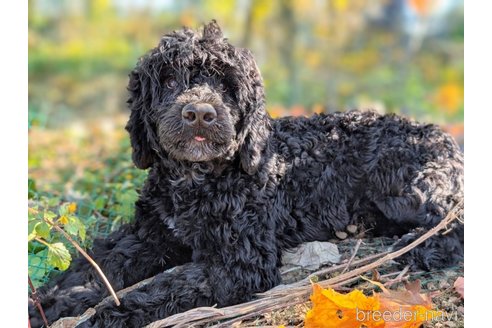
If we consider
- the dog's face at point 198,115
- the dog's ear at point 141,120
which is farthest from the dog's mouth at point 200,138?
the dog's ear at point 141,120

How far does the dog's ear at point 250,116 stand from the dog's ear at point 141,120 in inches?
23.9

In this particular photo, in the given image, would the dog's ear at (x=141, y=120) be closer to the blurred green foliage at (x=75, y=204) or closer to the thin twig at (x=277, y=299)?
the blurred green foliage at (x=75, y=204)

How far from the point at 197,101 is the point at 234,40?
5.43 feet

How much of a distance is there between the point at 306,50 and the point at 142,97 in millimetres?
4161

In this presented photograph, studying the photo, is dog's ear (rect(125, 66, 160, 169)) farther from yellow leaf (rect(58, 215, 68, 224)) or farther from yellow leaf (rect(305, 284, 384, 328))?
yellow leaf (rect(305, 284, 384, 328))

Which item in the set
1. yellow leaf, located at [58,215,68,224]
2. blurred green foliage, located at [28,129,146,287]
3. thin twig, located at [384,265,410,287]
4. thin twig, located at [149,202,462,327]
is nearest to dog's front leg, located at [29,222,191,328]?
blurred green foliage, located at [28,129,146,287]

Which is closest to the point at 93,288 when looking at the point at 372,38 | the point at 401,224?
the point at 401,224

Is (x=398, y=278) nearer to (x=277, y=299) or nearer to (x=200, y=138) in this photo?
(x=277, y=299)

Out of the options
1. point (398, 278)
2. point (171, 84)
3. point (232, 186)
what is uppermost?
point (171, 84)

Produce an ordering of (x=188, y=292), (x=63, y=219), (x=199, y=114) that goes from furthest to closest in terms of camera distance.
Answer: (x=63, y=219), (x=188, y=292), (x=199, y=114)

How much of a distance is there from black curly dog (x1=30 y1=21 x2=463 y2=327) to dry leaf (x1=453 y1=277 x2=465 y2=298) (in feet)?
0.99

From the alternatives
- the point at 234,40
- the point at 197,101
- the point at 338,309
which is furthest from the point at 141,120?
the point at 338,309

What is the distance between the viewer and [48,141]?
7.92 meters

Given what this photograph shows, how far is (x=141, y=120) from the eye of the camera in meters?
4.45
